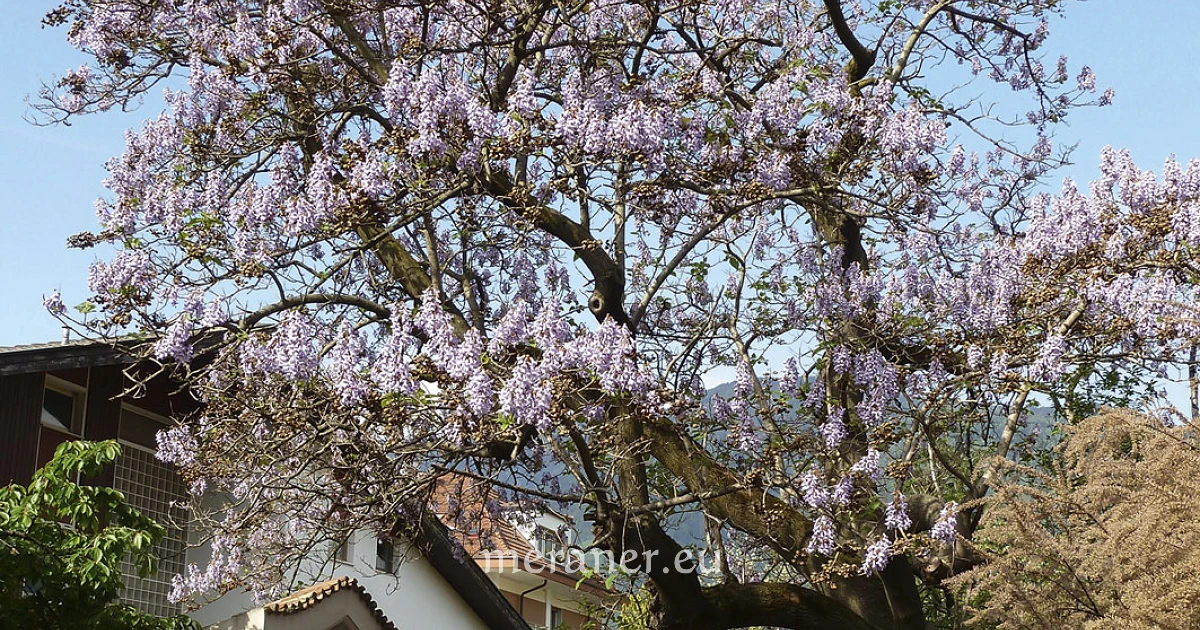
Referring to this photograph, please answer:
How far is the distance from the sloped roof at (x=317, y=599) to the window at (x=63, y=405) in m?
2.78

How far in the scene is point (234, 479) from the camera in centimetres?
971

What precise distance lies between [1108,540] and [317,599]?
8.14m

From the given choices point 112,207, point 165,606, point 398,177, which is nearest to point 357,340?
point 398,177

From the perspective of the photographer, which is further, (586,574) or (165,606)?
(165,606)

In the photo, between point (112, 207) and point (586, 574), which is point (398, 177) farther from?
point (586, 574)

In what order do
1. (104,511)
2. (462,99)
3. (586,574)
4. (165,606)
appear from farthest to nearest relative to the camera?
(165,606)
(586,574)
(104,511)
(462,99)

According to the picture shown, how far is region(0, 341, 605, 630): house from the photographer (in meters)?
12.1

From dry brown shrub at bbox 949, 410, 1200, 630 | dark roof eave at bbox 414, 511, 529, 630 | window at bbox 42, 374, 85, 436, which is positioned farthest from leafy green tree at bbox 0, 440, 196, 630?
dark roof eave at bbox 414, 511, 529, 630

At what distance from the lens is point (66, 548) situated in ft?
29.0

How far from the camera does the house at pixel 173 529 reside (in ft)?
39.7

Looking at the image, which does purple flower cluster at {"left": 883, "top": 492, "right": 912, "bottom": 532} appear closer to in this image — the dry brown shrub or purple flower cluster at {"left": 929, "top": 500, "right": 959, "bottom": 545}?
purple flower cluster at {"left": 929, "top": 500, "right": 959, "bottom": 545}

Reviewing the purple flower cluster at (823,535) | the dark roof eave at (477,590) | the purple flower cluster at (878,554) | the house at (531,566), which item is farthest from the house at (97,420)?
the purple flower cluster at (878,554)

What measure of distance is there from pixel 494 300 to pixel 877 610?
411 cm

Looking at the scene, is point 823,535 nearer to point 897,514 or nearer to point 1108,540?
point 897,514
